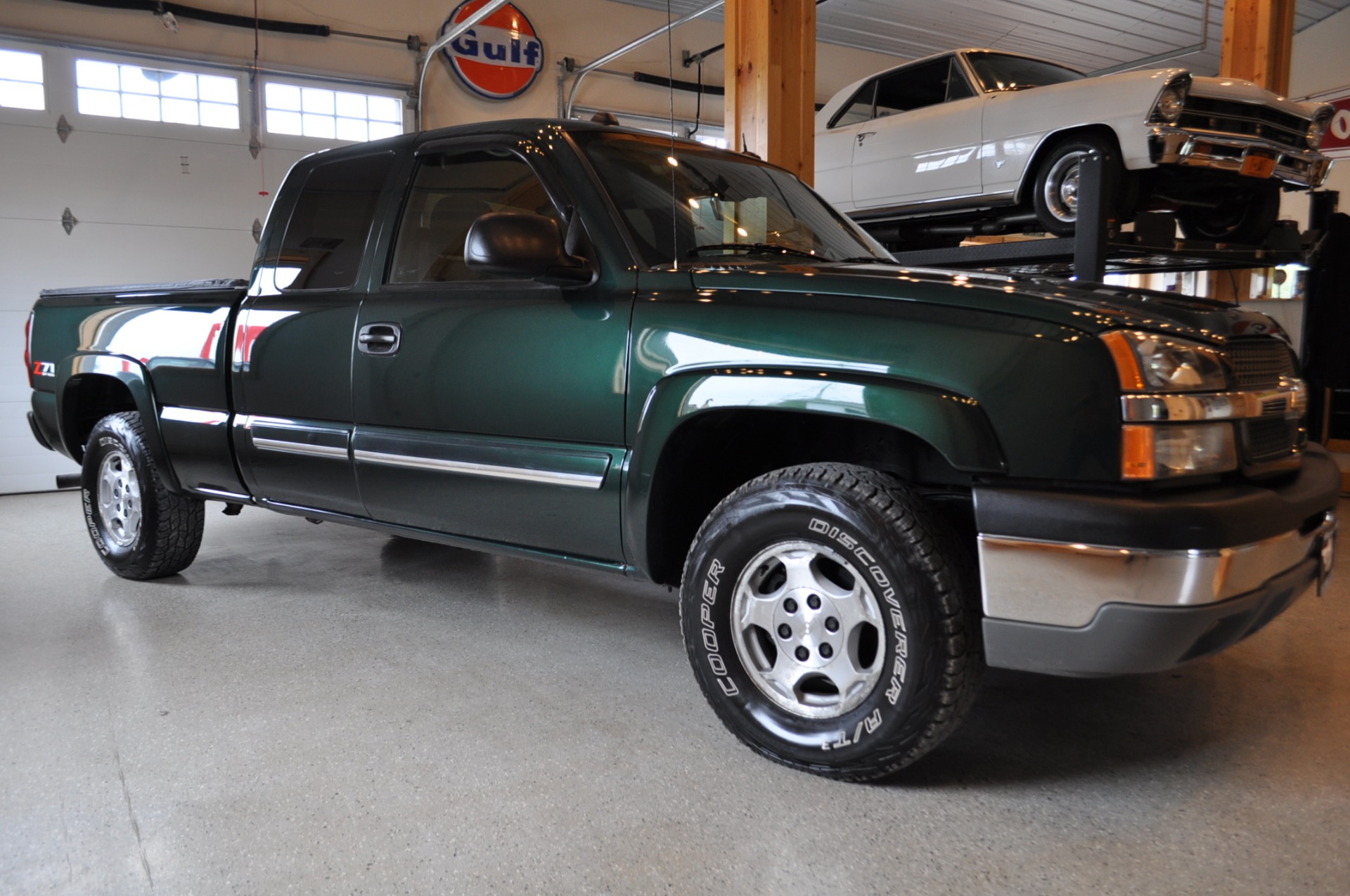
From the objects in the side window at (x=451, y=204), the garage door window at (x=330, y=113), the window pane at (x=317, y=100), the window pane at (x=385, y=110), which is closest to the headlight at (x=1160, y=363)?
the side window at (x=451, y=204)

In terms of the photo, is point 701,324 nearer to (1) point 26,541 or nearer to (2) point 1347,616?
(2) point 1347,616

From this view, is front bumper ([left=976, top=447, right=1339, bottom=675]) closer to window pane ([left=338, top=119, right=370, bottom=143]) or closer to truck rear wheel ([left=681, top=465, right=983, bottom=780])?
truck rear wheel ([left=681, top=465, right=983, bottom=780])

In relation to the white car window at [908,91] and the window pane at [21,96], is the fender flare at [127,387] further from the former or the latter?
the white car window at [908,91]

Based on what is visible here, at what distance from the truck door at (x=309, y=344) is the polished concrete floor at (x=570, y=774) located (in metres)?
0.57

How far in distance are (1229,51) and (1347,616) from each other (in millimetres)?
5160

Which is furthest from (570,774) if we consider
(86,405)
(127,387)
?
(86,405)

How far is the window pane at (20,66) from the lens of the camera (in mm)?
7254

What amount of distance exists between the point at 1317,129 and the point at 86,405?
6.41 metres

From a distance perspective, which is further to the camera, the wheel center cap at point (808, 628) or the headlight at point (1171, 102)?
the headlight at point (1171, 102)

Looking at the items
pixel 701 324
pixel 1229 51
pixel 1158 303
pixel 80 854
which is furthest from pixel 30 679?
pixel 1229 51

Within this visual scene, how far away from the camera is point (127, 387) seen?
4.04 meters

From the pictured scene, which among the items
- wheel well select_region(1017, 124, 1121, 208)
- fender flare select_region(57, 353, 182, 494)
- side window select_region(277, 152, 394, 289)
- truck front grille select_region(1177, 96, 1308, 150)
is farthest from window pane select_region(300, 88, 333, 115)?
truck front grille select_region(1177, 96, 1308, 150)

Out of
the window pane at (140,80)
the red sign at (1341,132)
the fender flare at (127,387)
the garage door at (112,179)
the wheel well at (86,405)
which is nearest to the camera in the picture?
the fender flare at (127,387)

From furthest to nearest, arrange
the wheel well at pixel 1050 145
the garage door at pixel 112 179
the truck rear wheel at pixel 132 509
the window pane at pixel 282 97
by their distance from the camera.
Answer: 1. the window pane at pixel 282 97
2. the garage door at pixel 112 179
3. the wheel well at pixel 1050 145
4. the truck rear wheel at pixel 132 509
